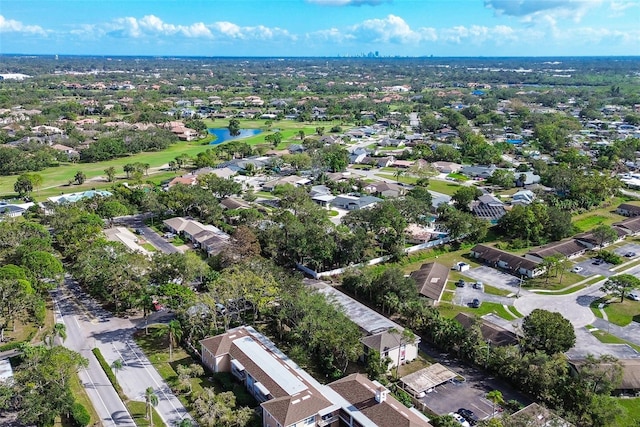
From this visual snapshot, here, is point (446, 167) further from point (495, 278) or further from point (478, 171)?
point (495, 278)

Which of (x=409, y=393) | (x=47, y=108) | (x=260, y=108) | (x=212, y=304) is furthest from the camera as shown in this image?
(x=260, y=108)

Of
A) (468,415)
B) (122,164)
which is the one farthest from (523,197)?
(122,164)

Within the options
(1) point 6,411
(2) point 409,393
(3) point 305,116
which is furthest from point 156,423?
(3) point 305,116

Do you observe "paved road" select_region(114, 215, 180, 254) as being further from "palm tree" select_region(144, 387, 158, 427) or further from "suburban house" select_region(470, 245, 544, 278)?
"suburban house" select_region(470, 245, 544, 278)

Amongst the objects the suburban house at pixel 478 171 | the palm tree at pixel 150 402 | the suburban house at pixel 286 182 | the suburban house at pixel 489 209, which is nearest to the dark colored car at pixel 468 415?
the palm tree at pixel 150 402

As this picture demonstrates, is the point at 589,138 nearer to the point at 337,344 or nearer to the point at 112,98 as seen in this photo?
the point at 337,344
